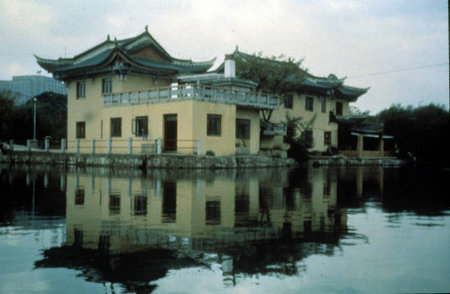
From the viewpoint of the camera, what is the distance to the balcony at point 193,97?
98.6 ft

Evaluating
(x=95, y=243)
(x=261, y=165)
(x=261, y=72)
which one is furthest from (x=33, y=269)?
(x=261, y=72)

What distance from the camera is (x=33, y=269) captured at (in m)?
5.06

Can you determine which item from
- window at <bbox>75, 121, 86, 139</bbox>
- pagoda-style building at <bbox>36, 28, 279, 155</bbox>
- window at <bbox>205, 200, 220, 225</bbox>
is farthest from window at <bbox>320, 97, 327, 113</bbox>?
window at <bbox>205, 200, 220, 225</bbox>

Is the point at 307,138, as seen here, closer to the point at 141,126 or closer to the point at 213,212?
the point at 141,126

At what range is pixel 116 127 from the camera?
34.5 metres

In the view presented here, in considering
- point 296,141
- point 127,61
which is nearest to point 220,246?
point 127,61

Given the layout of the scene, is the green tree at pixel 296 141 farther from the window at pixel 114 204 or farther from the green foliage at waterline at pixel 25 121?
the window at pixel 114 204

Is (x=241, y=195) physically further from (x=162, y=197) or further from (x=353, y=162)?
(x=353, y=162)

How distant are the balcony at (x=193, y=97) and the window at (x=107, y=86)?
Result: 2.03 metres

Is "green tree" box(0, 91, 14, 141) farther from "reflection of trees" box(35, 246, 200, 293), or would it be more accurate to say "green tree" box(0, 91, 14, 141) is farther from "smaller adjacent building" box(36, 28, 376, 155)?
"reflection of trees" box(35, 246, 200, 293)

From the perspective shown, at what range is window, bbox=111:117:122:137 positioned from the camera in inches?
1344

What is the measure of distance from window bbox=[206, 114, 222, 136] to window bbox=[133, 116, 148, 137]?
165 inches

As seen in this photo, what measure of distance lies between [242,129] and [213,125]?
158 inches

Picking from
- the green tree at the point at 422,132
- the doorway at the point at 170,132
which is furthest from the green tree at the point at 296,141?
the green tree at the point at 422,132
